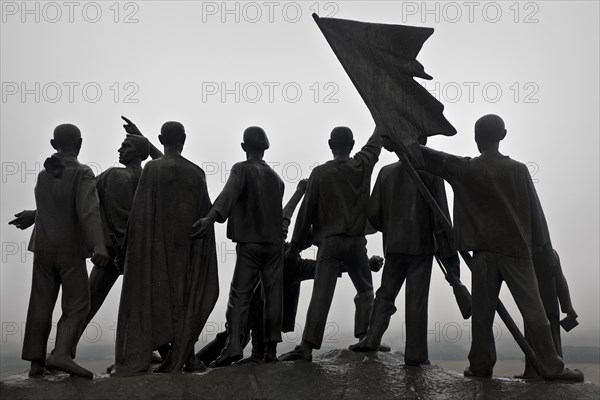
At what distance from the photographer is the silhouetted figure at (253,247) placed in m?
10.2

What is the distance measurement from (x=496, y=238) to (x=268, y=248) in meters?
2.68

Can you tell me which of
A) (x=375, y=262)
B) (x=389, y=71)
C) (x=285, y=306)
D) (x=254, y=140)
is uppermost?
(x=389, y=71)

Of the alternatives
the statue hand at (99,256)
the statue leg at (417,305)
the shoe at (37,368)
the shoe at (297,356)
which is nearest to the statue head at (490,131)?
the statue leg at (417,305)

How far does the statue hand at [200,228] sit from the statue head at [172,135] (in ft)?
3.64

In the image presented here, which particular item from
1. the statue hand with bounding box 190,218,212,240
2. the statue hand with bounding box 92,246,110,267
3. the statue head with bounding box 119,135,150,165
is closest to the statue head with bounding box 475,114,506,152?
the statue hand with bounding box 190,218,212,240

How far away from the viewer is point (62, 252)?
9539 mm

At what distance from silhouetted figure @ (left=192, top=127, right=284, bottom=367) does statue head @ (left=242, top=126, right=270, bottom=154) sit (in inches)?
9.9

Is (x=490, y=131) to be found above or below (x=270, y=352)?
above

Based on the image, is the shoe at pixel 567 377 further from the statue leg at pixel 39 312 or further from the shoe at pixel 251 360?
the statue leg at pixel 39 312

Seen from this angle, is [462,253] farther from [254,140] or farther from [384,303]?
[254,140]

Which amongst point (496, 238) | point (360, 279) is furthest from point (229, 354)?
point (496, 238)

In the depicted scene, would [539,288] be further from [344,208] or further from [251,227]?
[251,227]

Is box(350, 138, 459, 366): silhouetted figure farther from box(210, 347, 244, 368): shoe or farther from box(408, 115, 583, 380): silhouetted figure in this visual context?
box(210, 347, 244, 368): shoe

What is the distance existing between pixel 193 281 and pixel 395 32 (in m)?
3.86
